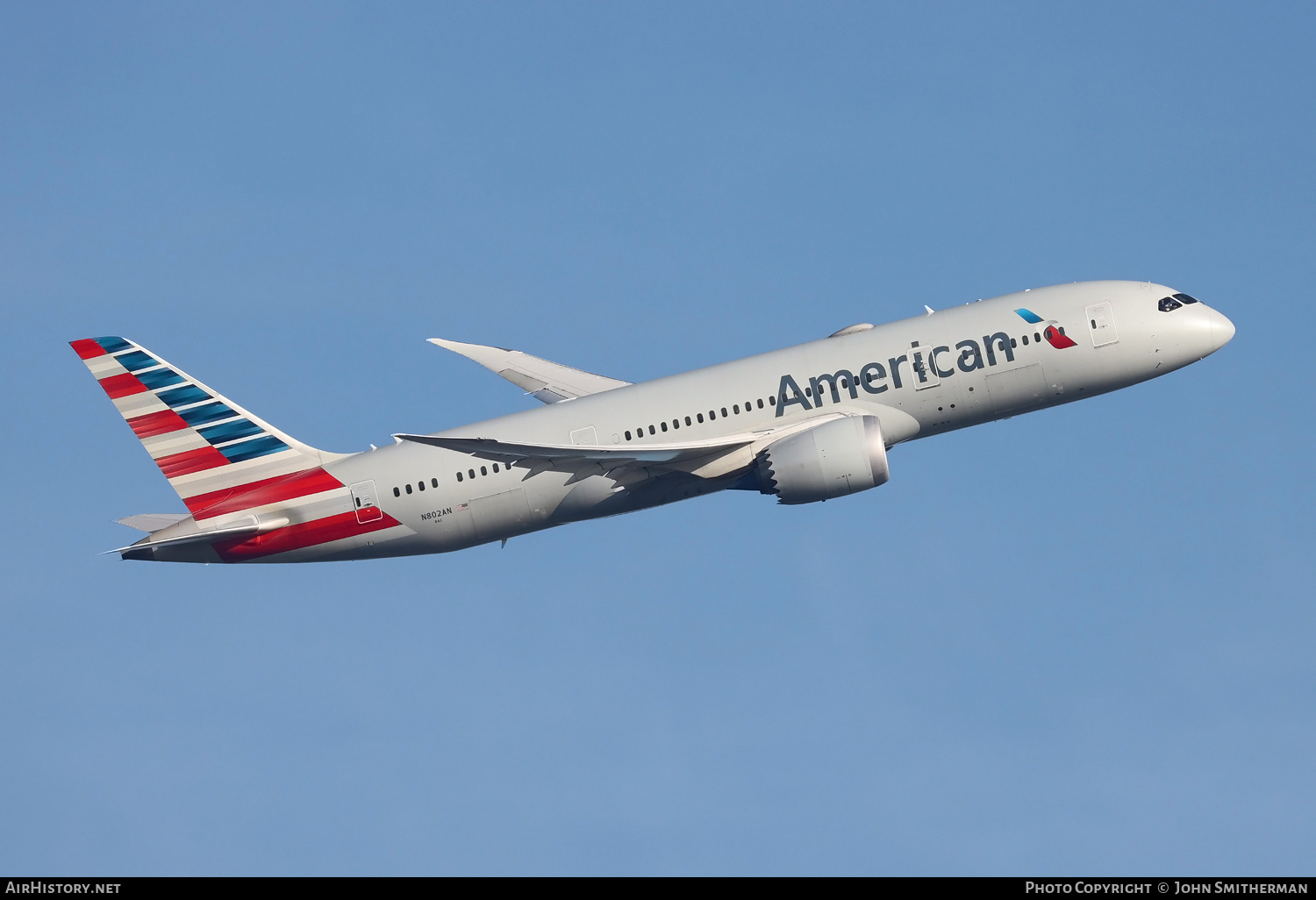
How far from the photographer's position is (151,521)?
191 feet

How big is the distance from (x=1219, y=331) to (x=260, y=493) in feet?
131

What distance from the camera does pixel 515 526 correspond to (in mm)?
58000

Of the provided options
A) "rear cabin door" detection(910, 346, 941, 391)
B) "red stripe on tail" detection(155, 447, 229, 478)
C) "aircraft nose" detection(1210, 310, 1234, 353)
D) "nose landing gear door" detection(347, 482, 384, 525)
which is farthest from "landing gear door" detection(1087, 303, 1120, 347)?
"red stripe on tail" detection(155, 447, 229, 478)

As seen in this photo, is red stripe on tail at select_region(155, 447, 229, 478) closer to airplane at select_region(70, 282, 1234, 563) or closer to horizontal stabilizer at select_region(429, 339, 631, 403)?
airplane at select_region(70, 282, 1234, 563)

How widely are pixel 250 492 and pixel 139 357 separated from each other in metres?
7.63

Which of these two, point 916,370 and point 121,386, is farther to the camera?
point 121,386

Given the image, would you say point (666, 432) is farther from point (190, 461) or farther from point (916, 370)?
point (190, 461)

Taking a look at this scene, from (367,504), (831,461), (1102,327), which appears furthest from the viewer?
(367,504)

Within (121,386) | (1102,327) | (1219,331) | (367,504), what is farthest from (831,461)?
(121,386)

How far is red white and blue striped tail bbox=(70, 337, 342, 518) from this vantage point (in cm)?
5884

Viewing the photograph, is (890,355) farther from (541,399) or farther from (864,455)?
(541,399)

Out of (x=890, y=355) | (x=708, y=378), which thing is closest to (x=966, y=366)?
(x=890, y=355)

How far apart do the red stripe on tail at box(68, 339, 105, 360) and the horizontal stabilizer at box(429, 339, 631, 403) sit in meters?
16.2

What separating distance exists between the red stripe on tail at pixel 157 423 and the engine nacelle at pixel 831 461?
25.3 metres
